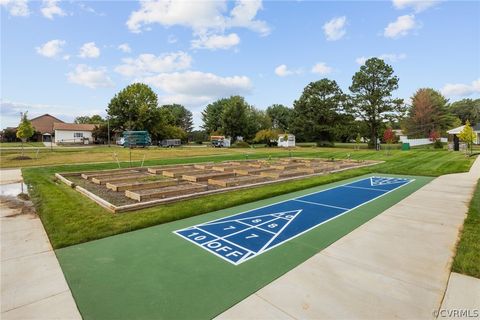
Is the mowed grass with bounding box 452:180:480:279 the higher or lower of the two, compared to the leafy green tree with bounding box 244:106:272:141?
lower

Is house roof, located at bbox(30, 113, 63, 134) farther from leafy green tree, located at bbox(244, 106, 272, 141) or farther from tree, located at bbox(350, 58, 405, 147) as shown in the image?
tree, located at bbox(350, 58, 405, 147)

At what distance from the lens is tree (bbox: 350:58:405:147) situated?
3678cm

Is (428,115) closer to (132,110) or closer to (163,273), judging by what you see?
(132,110)

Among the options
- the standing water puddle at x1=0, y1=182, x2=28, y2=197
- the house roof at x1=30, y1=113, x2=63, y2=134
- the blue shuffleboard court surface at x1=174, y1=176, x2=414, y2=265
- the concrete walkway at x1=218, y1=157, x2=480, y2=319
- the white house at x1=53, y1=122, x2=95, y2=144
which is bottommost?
the concrete walkway at x1=218, y1=157, x2=480, y2=319

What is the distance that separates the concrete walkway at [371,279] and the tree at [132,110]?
4283 centimetres

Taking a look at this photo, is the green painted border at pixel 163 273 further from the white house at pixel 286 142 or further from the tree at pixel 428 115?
the tree at pixel 428 115

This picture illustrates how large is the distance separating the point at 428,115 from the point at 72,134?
70.2m

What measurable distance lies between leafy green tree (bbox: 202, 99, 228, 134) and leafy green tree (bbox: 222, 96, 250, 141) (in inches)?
330

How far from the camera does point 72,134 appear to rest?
5159cm

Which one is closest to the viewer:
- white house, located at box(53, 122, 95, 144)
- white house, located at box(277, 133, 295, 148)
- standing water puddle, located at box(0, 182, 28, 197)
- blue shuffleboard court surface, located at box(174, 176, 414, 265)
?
blue shuffleboard court surface, located at box(174, 176, 414, 265)

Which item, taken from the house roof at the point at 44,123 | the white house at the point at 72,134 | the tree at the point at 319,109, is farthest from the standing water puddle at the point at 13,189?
the house roof at the point at 44,123

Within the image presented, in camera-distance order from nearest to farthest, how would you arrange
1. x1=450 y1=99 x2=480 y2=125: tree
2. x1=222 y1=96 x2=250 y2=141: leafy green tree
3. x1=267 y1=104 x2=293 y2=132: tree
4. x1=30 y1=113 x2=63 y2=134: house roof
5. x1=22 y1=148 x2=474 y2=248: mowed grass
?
x1=22 y1=148 x2=474 y2=248: mowed grass, x1=222 y1=96 x2=250 y2=141: leafy green tree, x1=30 y1=113 x2=63 y2=134: house roof, x1=450 y1=99 x2=480 y2=125: tree, x1=267 y1=104 x2=293 y2=132: tree

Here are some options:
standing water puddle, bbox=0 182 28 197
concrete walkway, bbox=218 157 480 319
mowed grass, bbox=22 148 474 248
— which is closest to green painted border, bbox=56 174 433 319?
concrete walkway, bbox=218 157 480 319

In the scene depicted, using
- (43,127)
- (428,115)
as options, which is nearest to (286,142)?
(428,115)
